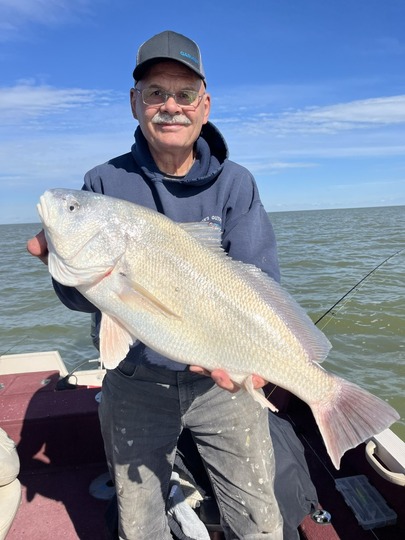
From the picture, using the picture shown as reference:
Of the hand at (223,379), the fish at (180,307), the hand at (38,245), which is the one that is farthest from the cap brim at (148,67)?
the hand at (223,379)

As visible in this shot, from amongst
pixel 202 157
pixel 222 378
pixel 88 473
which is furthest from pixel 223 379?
pixel 88 473

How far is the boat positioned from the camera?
3514mm

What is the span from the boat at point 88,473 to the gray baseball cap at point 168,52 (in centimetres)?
292

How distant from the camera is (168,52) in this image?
2.72m

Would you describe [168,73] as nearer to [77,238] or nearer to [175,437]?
[77,238]

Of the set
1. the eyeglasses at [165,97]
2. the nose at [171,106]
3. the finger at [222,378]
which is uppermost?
the eyeglasses at [165,97]

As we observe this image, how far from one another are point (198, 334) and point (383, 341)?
907 cm

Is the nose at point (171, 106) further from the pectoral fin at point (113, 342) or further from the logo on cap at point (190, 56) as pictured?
the pectoral fin at point (113, 342)

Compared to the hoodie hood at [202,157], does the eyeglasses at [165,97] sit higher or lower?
higher

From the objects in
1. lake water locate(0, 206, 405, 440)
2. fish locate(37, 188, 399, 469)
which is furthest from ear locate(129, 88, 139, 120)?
lake water locate(0, 206, 405, 440)

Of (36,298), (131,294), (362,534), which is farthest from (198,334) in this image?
(36,298)

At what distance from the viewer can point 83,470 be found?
4.42m

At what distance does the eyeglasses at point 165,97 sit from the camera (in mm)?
2807

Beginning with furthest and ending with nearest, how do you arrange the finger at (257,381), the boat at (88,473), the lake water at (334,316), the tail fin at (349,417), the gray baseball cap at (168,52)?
the lake water at (334,316)
the boat at (88,473)
the gray baseball cap at (168,52)
the finger at (257,381)
the tail fin at (349,417)
